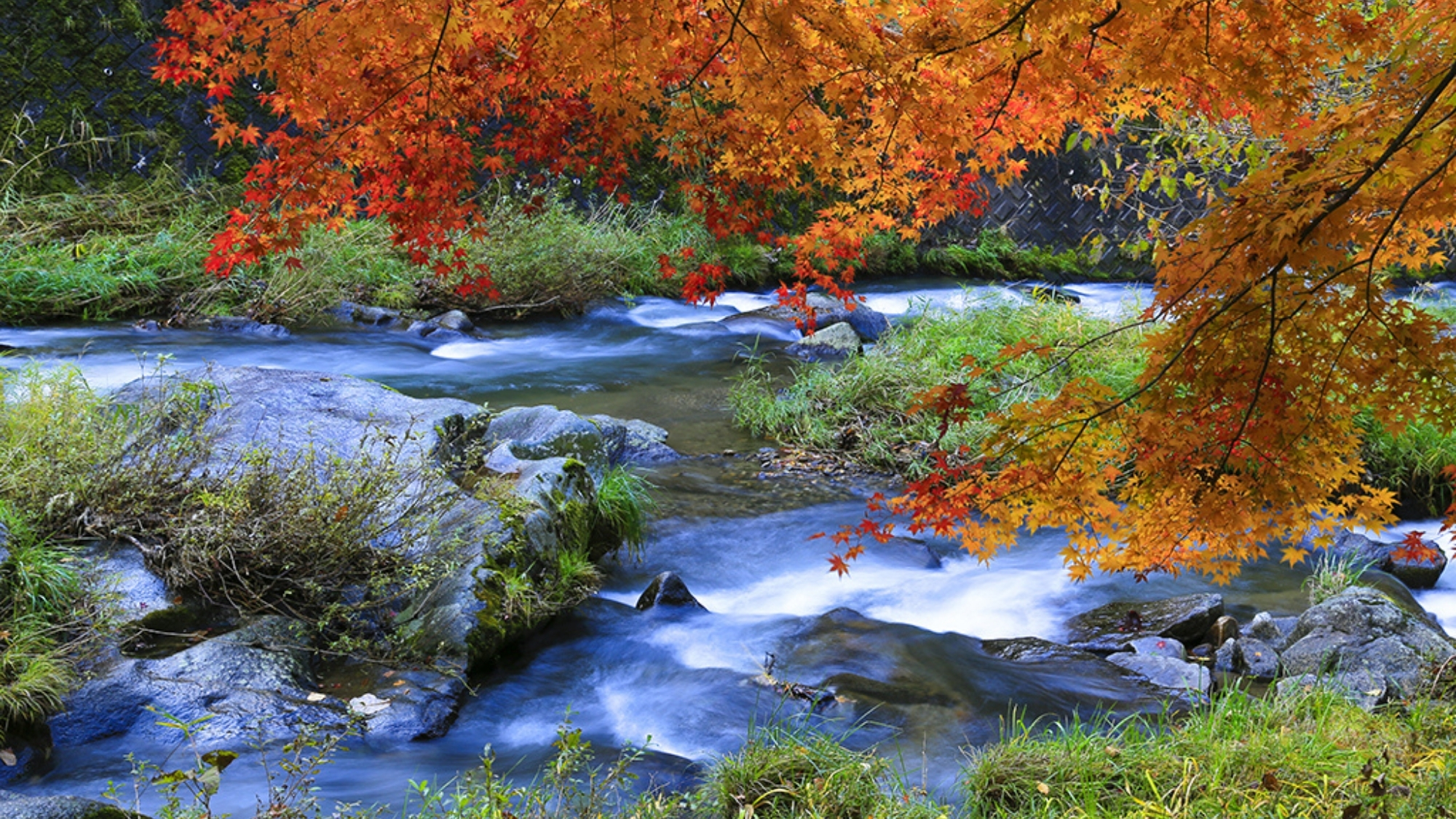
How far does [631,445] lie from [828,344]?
338cm

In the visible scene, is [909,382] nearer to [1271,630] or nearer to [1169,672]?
[1271,630]

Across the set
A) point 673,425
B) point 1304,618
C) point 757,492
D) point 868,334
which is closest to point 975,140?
point 1304,618

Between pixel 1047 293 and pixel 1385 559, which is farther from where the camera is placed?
pixel 1047 293

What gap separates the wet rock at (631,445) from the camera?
6488 mm

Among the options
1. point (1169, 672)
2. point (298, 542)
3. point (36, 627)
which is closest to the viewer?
point (36, 627)

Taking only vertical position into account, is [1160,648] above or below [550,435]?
below

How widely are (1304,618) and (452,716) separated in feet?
11.4

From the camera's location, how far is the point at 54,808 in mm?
2143

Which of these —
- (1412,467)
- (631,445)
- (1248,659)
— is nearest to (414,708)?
(1248,659)

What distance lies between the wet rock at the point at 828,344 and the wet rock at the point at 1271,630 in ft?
17.3

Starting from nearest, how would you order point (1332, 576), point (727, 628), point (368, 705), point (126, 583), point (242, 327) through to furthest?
point (368, 705) < point (126, 583) < point (727, 628) < point (1332, 576) < point (242, 327)

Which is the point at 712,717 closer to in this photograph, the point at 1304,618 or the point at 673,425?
the point at 1304,618

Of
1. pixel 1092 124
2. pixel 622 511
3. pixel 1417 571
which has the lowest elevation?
pixel 1417 571

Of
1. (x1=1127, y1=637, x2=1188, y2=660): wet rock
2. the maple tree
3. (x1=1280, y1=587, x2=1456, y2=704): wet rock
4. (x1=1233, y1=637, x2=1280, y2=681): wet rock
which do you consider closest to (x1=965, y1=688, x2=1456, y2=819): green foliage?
(x1=1280, y1=587, x2=1456, y2=704): wet rock
